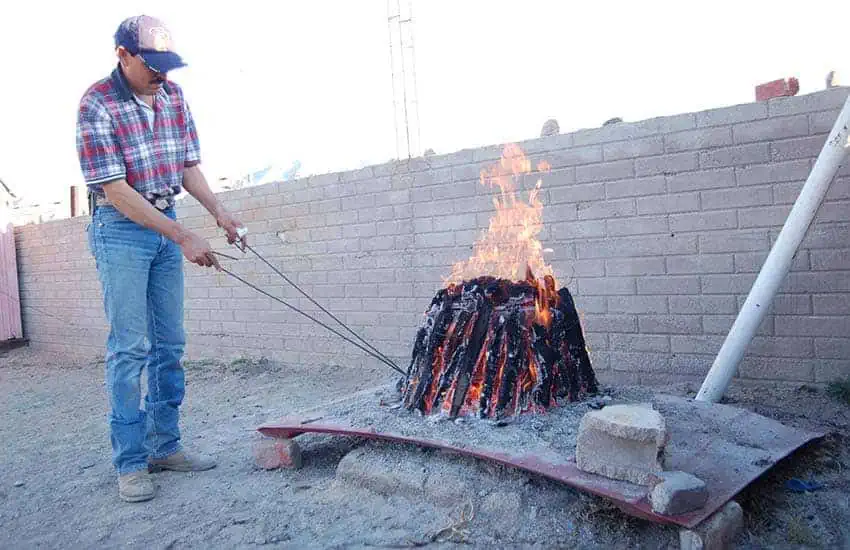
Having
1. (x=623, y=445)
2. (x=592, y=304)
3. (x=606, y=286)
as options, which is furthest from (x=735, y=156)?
(x=623, y=445)

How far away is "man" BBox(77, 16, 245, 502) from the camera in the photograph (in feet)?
10.2

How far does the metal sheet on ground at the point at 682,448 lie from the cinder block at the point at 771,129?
1723 mm

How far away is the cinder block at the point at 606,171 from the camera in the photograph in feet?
14.8

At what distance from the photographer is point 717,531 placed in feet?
7.41

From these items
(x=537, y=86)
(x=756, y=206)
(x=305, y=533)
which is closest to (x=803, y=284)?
(x=756, y=206)

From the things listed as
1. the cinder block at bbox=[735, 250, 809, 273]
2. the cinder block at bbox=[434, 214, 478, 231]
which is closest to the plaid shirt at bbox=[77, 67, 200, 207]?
the cinder block at bbox=[434, 214, 478, 231]

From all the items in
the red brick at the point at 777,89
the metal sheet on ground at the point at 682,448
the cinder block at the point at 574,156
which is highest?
the red brick at the point at 777,89

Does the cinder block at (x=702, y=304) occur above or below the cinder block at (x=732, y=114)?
below

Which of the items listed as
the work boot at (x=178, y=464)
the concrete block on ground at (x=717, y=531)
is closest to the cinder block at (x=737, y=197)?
the concrete block on ground at (x=717, y=531)

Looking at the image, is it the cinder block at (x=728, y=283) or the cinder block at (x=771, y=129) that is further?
the cinder block at (x=728, y=283)

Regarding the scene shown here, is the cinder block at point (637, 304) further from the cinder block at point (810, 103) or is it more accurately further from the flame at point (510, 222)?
the cinder block at point (810, 103)

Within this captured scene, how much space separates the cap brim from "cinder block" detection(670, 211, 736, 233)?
3.07 meters

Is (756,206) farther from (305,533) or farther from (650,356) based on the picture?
(305,533)

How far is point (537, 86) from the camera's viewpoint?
56.8ft
